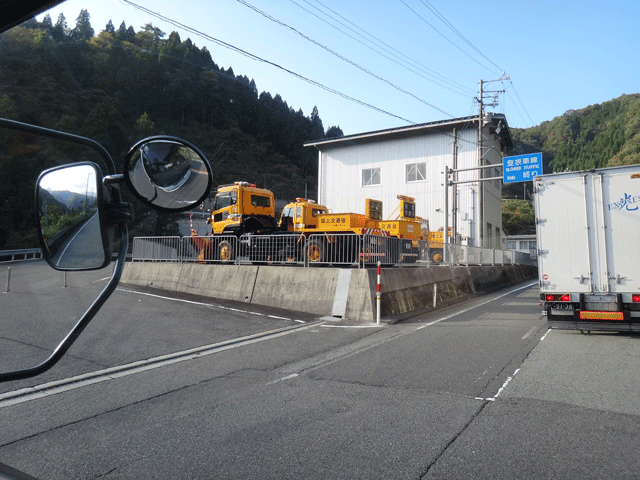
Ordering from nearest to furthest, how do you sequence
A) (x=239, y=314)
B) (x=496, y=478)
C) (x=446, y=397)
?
(x=496, y=478) < (x=446, y=397) < (x=239, y=314)

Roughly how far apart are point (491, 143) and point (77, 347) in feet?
115

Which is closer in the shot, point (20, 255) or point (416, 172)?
point (20, 255)

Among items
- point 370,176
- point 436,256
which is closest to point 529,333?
point 436,256

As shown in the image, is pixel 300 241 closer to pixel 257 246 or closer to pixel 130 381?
pixel 257 246

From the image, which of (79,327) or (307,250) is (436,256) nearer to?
(307,250)

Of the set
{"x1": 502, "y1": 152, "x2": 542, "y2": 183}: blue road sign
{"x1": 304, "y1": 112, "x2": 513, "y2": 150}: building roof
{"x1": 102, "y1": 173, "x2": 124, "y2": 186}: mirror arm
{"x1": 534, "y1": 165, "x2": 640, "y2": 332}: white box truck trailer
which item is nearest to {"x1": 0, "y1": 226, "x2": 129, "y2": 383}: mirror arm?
{"x1": 102, "y1": 173, "x2": 124, "y2": 186}: mirror arm

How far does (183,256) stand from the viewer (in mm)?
17672

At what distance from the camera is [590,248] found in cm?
1014

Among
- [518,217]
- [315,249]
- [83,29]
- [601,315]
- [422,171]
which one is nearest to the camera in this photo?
[83,29]

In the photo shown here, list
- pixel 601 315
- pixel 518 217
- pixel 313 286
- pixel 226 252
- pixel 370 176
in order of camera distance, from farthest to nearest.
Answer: pixel 518 217 → pixel 370 176 → pixel 226 252 → pixel 313 286 → pixel 601 315

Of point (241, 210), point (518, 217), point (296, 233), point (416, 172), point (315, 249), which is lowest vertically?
point (315, 249)

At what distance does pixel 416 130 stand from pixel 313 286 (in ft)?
76.2

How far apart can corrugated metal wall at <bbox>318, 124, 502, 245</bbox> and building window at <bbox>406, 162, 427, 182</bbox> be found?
218 millimetres

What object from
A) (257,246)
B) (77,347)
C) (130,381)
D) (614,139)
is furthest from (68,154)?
(614,139)
